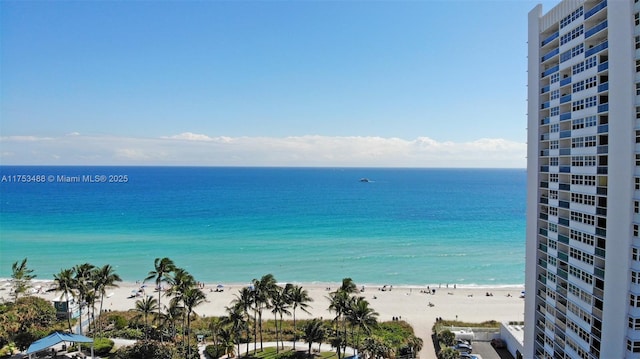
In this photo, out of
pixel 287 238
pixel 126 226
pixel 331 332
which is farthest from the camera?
pixel 126 226

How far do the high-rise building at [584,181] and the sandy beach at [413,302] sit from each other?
623 inches

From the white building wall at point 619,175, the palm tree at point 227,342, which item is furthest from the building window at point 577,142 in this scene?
the palm tree at point 227,342

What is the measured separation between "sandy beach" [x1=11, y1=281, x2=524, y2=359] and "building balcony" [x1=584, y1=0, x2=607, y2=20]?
30401 mm

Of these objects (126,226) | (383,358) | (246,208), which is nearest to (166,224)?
(126,226)

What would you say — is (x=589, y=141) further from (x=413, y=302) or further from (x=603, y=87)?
(x=413, y=302)

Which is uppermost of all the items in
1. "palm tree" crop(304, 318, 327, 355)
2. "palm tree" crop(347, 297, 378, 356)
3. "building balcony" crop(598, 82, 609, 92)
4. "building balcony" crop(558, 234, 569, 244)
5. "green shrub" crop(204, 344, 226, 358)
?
"building balcony" crop(598, 82, 609, 92)

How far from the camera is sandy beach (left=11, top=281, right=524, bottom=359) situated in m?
44.8

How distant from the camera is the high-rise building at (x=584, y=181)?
61.7 ft

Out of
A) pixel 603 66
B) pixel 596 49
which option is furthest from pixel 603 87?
pixel 596 49

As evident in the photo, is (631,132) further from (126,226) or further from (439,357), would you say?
(126,226)

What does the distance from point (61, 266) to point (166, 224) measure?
35994 mm

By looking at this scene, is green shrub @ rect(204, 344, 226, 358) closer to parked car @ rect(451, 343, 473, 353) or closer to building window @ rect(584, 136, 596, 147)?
parked car @ rect(451, 343, 473, 353)

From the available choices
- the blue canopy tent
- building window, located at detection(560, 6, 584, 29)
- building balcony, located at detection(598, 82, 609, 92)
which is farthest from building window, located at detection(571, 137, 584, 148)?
the blue canopy tent

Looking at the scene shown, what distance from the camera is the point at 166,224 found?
102 meters
